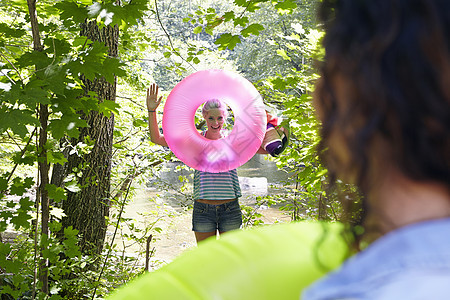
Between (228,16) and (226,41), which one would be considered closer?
(228,16)

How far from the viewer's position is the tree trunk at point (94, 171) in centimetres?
326

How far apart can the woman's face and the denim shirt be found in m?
2.46

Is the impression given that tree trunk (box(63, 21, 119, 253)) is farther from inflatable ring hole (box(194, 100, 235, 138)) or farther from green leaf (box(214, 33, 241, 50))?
green leaf (box(214, 33, 241, 50))

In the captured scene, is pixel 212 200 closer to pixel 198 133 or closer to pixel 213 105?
pixel 198 133

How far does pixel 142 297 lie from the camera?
738 millimetres

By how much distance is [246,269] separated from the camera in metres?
0.74

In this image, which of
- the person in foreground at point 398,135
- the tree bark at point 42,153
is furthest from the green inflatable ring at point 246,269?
the tree bark at point 42,153

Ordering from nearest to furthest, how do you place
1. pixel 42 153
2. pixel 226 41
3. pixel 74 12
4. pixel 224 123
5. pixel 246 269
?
pixel 246 269
pixel 74 12
pixel 42 153
pixel 226 41
pixel 224 123

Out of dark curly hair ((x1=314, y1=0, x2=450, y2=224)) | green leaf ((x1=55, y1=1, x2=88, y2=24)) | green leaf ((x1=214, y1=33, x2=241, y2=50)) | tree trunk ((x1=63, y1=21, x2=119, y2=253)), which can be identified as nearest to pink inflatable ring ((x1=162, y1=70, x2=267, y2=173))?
green leaf ((x1=214, y1=33, x2=241, y2=50))

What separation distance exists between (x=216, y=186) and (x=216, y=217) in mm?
194

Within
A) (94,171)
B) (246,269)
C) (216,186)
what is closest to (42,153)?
(216,186)

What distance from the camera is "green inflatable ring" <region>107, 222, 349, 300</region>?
72 centimetres

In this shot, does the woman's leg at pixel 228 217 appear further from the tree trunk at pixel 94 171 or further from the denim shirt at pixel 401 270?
the denim shirt at pixel 401 270

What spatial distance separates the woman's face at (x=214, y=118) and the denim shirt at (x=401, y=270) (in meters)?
2.46
